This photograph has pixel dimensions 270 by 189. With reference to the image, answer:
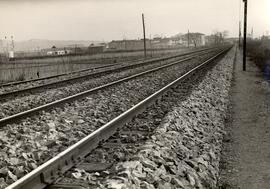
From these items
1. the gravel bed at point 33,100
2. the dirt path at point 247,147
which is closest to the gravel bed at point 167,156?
the dirt path at point 247,147

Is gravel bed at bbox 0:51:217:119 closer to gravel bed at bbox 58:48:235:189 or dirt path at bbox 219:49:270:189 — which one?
gravel bed at bbox 58:48:235:189

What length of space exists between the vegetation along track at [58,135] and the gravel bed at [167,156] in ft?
0.89

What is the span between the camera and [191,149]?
22.8 feet

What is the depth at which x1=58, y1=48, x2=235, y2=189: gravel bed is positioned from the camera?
5.11 meters

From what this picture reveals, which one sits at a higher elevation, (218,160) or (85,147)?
(85,147)

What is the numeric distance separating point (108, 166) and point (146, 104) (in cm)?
532

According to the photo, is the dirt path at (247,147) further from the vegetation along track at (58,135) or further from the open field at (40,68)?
the open field at (40,68)

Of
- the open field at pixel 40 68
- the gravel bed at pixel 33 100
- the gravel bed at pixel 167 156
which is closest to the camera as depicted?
the gravel bed at pixel 167 156

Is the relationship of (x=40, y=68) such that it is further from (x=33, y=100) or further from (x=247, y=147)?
(x=247, y=147)

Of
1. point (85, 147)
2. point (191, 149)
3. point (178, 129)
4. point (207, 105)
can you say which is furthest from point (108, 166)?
point (207, 105)

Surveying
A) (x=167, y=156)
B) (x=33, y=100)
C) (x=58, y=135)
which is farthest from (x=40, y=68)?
(x=167, y=156)

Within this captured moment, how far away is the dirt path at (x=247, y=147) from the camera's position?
6043 millimetres

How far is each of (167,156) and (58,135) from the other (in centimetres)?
291

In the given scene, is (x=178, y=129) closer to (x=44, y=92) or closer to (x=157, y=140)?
(x=157, y=140)
